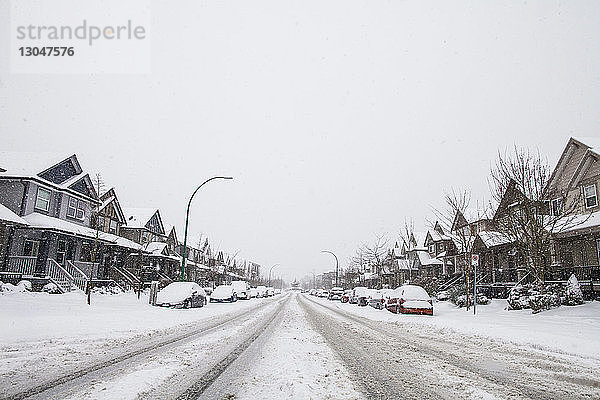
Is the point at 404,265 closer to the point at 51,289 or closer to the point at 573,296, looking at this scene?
the point at 573,296

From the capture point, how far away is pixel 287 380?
592 cm

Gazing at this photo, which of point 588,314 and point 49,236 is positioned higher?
point 49,236

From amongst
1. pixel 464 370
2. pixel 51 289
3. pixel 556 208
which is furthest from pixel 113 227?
pixel 464 370

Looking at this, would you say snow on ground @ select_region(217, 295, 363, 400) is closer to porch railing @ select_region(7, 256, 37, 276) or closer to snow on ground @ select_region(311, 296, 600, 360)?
snow on ground @ select_region(311, 296, 600, 360)

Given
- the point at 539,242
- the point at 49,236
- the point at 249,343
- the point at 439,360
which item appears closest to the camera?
Answer: the point at 439,360

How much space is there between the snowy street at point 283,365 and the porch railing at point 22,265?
54.8ft

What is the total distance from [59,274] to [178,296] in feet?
34.1

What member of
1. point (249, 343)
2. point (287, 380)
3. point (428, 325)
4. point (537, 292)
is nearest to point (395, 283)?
point (537, 292)

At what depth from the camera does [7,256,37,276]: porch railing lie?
1011 inches

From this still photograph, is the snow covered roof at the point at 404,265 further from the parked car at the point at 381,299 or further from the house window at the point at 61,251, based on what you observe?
the house window at the point at 61,251

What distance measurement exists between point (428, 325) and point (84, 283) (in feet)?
79.2

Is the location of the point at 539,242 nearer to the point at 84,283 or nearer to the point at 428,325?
the point at 428,325

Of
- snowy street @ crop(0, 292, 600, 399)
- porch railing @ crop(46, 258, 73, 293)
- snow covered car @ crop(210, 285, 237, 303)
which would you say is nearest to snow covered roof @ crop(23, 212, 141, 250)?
porch railing @ crop(46, 258, 73, 293)

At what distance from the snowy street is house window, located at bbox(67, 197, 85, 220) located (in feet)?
72.2
